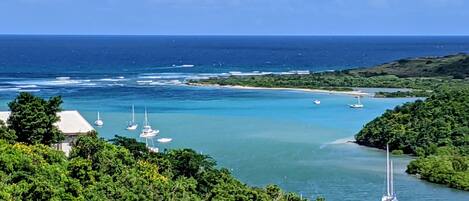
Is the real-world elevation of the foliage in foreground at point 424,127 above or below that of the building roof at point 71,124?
below

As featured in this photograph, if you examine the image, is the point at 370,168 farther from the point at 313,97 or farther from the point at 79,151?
the point at 313,97

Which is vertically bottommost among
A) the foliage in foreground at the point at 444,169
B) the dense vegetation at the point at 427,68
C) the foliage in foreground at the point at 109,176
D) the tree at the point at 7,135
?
the foliage in foreground at the point at 444,169

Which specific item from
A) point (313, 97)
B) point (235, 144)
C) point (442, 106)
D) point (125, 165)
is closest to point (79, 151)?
point (125, 165)

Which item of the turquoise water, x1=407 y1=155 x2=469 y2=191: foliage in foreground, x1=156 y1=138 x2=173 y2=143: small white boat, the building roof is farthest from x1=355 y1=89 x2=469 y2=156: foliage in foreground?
the building roof

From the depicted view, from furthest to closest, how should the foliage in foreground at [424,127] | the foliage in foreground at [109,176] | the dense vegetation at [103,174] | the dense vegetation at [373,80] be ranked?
the dense vegetation at [373,80], the foliage in foreground at [424,127], the dense vegetation at [103,174], the foliage in foreground at [109,176]

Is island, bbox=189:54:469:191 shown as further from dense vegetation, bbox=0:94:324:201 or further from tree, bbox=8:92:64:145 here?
tree, bbox=8:92:64:145

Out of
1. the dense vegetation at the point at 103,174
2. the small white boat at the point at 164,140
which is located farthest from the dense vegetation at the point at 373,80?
the dense vegetation at the point at 103,174

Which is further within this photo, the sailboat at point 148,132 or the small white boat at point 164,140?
the sailboat at point 148,132

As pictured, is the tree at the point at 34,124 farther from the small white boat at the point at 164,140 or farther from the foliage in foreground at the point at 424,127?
the foliage in foreground at the point at 424,127
